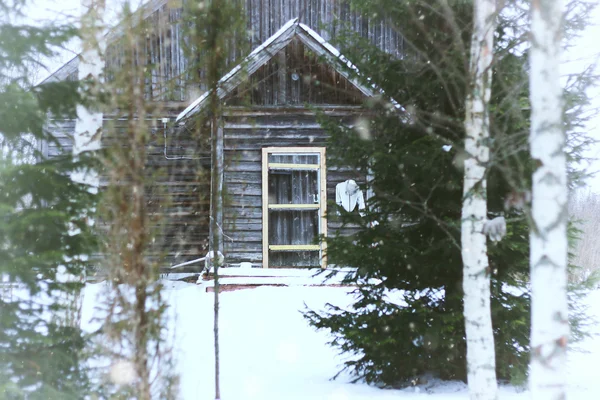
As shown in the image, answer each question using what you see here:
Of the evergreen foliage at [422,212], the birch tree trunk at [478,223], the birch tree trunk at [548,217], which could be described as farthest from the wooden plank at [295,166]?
the birch tree trunk at [548,217]

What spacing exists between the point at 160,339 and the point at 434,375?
361 cm

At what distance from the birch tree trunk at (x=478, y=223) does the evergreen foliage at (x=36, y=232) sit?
319 centimetres

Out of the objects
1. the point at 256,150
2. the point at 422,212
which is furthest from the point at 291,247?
the point at 422,212

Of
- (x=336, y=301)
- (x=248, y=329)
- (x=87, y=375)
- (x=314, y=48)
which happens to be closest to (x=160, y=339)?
(x=87, y=375)

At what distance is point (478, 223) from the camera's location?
211 inches

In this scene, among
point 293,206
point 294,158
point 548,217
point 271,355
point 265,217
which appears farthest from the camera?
point 294,158

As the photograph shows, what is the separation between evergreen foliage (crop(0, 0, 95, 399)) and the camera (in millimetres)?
5254

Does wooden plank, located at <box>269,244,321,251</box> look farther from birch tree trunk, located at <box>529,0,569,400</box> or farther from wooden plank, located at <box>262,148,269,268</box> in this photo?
birch tree trunk, located at <box>529,0,569,400</box>

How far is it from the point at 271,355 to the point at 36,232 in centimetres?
502

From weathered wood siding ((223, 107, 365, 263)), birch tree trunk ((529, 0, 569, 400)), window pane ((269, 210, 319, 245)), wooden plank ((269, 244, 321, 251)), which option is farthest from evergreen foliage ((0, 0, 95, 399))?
window pane ((269, 210, 319, 245))

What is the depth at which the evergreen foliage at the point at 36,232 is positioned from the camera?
17.2 feet

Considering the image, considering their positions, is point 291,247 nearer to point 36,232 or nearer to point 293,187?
point 293,187

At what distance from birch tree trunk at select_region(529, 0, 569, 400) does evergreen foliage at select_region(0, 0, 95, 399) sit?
11.7 ft

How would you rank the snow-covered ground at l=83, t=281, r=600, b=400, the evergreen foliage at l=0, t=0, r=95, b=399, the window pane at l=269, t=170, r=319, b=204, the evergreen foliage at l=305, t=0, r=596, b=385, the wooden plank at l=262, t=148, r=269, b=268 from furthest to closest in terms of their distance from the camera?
the window pane at l=269, t=170, r=319, b=204, the wooden plank at l=262, t=148, r=269, b=268, the snow-covered ground at l=83, t=281, r=600, b=400, the evergreen foliage at l=305, t=0, r=596, b=385, the evergreen foliage at l=0, t=0, r=95, b=399
